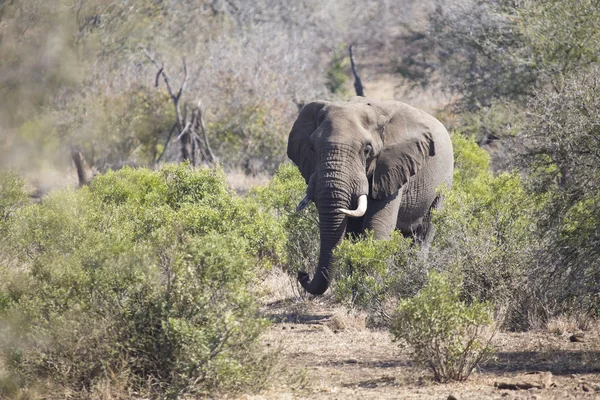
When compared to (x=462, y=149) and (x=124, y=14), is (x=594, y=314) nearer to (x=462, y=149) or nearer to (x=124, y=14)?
(x=462, y=149)

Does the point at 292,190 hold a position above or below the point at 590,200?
below

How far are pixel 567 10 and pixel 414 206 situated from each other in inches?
329

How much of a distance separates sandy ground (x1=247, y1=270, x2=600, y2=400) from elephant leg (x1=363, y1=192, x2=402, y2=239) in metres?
1.13

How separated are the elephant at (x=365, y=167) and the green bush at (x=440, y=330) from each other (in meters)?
3.65

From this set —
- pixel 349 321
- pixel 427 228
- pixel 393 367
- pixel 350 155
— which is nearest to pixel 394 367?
pixel 393 367

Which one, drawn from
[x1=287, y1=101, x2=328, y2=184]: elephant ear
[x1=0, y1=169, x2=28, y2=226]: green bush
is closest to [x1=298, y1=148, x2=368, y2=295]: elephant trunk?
[x1=287, y1=101, x2=328, y2=184]: elephant ear

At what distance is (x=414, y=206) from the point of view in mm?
12828

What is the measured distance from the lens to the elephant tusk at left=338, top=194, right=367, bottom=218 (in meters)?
11.4

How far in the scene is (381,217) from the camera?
39.1ft

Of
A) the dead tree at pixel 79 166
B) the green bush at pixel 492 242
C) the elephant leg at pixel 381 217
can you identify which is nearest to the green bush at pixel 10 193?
the elephant leg at pixel 381 217

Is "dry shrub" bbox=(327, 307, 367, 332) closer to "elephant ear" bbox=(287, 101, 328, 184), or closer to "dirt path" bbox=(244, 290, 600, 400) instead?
"dirt path" bbox=(244, 290, 600, 400)

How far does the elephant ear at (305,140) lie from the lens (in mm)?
12359

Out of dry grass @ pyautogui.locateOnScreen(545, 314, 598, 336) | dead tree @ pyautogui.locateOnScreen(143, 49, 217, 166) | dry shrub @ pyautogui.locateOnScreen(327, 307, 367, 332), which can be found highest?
dry grass @ pyautogui.locateOnScreen(545, 314, 598, 336)

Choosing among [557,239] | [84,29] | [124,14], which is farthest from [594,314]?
[124,14]
